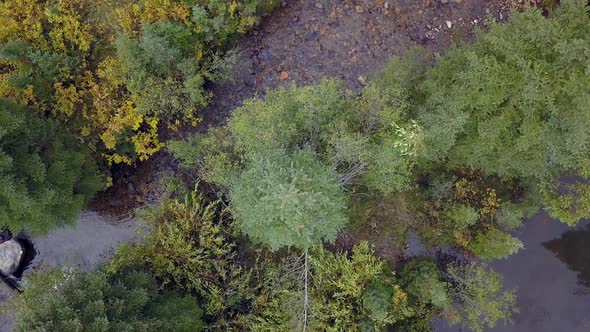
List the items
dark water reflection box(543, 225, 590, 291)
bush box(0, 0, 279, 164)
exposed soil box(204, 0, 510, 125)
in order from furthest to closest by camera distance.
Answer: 1. exposed soil box(204, 0, 510, 125)
2. dark water reflection box(543, 225, 590, 291)
3. bush box(0, 0, 279, 164)

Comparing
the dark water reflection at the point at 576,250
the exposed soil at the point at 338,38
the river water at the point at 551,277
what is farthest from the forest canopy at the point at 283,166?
the dark water reflection at the point at 576,250

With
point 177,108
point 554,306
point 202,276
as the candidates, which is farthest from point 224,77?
point 554,306

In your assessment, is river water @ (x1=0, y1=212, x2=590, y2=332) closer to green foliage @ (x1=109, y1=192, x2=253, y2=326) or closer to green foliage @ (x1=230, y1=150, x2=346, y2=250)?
green foliage @ (x1=109, y1=192, x2=253, y2=326)

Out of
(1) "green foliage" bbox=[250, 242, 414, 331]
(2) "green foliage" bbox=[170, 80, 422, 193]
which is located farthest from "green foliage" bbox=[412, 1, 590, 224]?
(1) "green foliage" bbox=[250, 242, 414, 331]

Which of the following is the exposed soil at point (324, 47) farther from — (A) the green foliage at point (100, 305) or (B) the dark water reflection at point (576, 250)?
(B) the dark water reflection at point (576, 250)

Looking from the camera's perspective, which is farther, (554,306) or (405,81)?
(554,306)

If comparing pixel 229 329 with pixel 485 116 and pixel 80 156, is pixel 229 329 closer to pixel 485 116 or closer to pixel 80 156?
pixel 80 156
